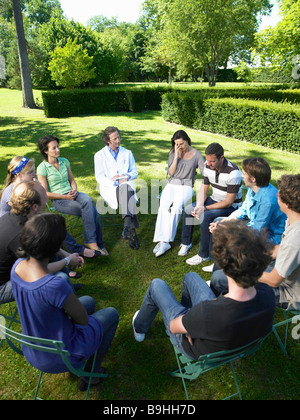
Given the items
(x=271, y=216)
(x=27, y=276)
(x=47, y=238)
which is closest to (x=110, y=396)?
(x=27, y=276)

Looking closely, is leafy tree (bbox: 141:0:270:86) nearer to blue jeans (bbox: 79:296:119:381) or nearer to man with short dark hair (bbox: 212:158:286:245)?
man with short dark hair (bbox: 212:158:286:245)

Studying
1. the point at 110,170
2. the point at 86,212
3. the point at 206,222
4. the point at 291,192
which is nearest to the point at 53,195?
the point at 86,212

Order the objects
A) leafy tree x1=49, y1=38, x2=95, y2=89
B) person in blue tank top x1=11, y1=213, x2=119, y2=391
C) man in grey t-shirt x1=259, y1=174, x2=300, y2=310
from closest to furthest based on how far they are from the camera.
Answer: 1. person in blue tank top x1=11, y1=213, x2=119, y2=391
2. man in grey t-shirt x1=259, y1=174, x2=300, y2=310
3. leafy tree x1=49, y1=38, x2=95, y2=89

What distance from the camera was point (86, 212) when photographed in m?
4.08

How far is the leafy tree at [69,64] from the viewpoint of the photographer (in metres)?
20.9

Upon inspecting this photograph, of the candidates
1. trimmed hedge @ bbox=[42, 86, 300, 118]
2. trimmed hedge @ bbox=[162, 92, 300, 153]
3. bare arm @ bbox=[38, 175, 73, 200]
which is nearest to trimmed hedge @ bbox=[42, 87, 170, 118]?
trimmed hedge @ bbox=[42, 86, 300, 118]

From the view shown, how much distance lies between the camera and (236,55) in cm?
2886

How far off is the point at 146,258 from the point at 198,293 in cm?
182

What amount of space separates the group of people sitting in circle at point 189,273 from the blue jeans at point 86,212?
0.05ft

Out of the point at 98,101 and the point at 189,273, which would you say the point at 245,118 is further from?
the point at 98,101

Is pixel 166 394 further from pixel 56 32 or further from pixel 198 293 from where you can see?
pixel 56 32

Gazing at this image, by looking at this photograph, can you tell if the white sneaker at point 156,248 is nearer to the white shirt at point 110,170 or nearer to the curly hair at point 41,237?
the white shirt at point 110,170

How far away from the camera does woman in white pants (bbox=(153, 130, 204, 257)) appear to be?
4211 mm

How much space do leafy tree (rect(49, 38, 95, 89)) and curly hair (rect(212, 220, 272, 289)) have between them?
2299cm
